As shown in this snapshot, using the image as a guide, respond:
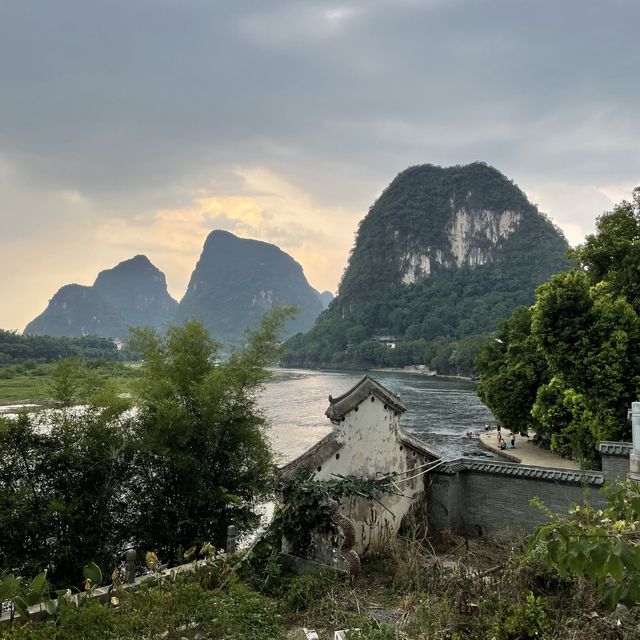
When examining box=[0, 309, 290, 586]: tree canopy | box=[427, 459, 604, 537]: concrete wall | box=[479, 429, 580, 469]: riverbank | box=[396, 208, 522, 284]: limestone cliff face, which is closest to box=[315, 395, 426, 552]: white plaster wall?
box=[427, 459, 604, 537]: concrete wall

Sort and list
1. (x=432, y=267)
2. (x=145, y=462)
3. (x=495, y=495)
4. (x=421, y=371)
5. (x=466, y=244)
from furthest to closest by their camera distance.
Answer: (x=466, y=244) → (x=432, y=267) → (x=421, y=371) → (x=495, y=495) → (x=145, y=462)

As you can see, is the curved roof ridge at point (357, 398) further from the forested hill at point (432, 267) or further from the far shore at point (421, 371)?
the forested hill at point (432, 267)

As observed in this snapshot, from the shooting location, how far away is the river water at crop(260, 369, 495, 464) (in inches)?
1040

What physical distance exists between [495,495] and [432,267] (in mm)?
118007

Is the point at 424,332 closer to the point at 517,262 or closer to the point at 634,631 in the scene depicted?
the point at 517,262

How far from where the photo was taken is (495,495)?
26.3 ft

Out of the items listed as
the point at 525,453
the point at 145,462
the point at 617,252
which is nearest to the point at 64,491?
the point at 145,462

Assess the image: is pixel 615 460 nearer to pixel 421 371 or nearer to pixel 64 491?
pixel 64 491

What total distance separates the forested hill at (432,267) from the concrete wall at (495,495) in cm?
7076

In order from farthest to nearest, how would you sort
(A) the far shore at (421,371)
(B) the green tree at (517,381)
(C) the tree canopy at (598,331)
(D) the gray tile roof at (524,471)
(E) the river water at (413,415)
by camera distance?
(A) the far shore at (421,371) < (E) the river water at (413,415) < (B) the green tree at (517,381) < (C) the tree canopy at (598,331) < (D) the gray tile roof at (524,471)

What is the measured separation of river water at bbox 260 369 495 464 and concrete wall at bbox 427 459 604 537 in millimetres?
3812

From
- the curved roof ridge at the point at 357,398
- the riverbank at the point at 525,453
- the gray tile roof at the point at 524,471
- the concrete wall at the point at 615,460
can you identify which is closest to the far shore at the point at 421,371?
the riverbank at the point at 525,453

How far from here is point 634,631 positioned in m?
3.58

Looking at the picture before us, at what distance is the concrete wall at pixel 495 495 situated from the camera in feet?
24.9
